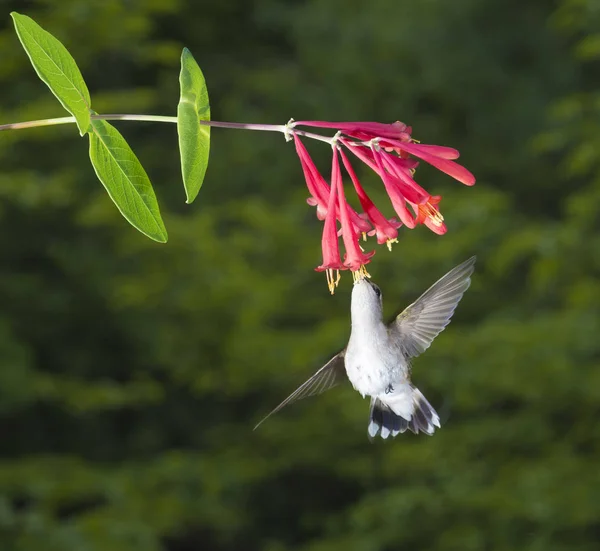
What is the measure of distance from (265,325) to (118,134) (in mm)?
3493

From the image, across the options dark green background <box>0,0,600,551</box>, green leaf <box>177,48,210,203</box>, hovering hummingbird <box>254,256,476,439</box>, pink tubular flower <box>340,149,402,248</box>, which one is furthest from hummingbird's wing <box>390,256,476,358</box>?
dark green background <box>0,0,600,551</box>

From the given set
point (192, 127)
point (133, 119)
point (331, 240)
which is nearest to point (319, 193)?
point (331, 240)

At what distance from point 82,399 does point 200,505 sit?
2.54 ft

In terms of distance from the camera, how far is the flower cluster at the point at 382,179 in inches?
50.8

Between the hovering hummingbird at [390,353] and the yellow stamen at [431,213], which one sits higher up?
the hovering hummingbird at [390,353]

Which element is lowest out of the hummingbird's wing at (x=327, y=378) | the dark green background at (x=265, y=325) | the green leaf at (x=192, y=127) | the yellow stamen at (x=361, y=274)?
the yellow stamen at (x=361, y=274)

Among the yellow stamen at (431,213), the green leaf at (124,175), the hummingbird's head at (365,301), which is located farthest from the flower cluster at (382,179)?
the green leaf at (124,175)

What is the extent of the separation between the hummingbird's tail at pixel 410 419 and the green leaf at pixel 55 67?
0.94 metres

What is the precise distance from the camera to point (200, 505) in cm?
450

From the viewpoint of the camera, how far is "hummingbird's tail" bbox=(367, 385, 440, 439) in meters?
1.93

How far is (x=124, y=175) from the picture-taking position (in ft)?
4.43

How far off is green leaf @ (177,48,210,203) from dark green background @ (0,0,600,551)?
2.65m

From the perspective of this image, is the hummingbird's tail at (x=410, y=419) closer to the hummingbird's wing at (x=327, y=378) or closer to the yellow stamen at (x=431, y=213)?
the hummingbird's wing at (x=327, y=378)

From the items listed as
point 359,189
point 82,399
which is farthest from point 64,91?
point 82,399
